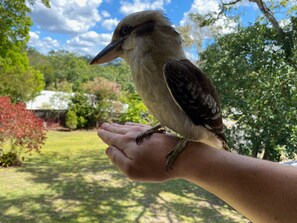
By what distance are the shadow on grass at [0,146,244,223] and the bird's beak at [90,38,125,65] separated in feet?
7.42

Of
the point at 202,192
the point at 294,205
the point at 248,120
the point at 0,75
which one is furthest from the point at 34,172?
the point at 294,205

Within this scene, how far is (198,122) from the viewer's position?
32.9 inches

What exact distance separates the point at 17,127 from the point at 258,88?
359 centimetres

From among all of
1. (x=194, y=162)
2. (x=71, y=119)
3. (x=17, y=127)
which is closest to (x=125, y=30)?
(x=194, y=162)

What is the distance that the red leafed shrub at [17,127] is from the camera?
177 inches

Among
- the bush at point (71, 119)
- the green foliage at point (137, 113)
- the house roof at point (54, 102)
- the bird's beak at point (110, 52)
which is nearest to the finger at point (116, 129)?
the bird's beak at point (110, 52)

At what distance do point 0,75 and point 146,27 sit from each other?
7.50 meters

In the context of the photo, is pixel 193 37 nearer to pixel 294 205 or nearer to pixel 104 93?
pixel 104 93

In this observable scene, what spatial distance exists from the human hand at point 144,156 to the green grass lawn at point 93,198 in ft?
7.14

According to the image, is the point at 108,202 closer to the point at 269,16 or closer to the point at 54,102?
the point at 269,16

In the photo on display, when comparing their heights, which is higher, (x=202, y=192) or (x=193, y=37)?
(x=193, y=37)

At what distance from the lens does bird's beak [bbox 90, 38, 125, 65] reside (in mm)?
907

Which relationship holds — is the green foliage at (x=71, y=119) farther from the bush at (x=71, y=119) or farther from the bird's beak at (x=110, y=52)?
the bird's beak at (x=110, y=52)

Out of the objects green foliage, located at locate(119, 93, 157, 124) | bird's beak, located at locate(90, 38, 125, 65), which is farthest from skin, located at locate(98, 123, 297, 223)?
green foliage, located at locate(119, 93, 157, 124)
